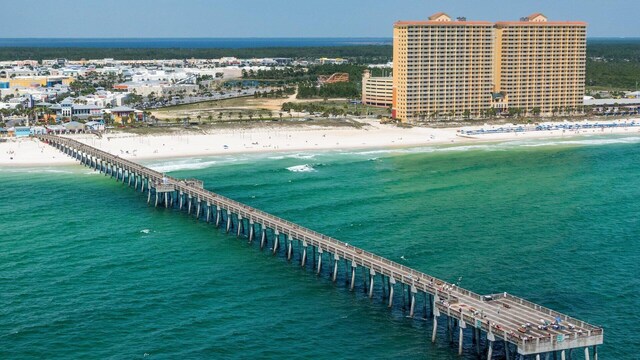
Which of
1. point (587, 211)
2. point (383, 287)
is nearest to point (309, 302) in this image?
point (383, 287)

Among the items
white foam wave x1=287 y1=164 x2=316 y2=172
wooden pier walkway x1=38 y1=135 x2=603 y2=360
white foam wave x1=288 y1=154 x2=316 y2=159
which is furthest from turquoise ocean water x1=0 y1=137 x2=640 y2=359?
white foam wave x1=288 y1=154 x2=316 y2=159

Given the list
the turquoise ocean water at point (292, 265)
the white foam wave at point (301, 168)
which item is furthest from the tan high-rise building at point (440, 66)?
the white foam wave at point (301, 168)

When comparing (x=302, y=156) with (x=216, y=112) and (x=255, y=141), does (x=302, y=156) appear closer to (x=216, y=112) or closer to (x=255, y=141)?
(x=255, y=141)

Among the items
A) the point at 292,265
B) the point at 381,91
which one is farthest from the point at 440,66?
the point at 292,265

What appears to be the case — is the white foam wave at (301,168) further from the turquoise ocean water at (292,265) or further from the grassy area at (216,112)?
the grassy area at (216,112)

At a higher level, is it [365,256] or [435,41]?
[435,41]

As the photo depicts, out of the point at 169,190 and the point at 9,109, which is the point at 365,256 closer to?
the point at 169,190
